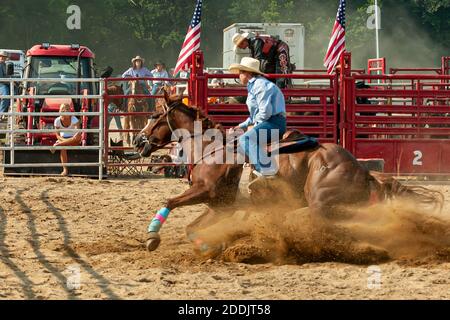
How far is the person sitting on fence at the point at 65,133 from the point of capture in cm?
1404

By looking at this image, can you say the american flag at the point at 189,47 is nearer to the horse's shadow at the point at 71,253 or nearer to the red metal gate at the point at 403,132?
the red metal gate at the point at 403,132

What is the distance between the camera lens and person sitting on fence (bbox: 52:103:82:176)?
14.0 meters

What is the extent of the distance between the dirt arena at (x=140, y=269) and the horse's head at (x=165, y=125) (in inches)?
37.4

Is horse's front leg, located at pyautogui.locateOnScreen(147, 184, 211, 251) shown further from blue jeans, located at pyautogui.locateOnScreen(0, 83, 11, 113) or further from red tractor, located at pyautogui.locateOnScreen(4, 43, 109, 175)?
blue jeans, located at pyautogui.locateOnScreen(0, 83, 11, 113)

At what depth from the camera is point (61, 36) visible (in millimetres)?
50000

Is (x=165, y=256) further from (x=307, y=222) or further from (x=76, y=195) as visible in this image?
(x=76, y=195)

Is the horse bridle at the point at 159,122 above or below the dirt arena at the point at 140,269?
above

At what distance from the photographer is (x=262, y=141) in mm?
8289

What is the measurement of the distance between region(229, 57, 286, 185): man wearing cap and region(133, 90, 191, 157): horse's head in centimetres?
84

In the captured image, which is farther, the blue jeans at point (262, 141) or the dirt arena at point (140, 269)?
the blue jeans at point (262, 141)

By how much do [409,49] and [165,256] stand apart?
42.9m

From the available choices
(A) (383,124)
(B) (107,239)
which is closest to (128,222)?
(B) (107,239)

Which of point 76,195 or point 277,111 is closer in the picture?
point 277,111

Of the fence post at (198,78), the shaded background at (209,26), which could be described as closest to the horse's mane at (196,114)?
the fence post at (198,78)
